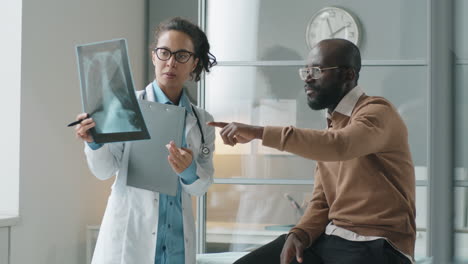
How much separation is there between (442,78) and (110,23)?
14.3 ft

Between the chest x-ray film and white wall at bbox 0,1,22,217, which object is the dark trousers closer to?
the chest x-ray film

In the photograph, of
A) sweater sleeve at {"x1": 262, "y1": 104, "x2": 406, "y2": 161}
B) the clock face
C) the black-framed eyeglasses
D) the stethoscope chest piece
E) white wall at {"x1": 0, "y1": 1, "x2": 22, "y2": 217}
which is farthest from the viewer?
the clock face

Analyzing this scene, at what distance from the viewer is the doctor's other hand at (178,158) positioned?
6.46 feet

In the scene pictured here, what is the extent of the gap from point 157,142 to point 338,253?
0.71 m

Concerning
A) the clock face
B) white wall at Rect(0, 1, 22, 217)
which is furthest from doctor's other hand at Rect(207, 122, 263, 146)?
the clock face

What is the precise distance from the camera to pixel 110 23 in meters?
5.22

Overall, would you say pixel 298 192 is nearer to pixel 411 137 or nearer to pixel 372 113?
pixel 411 137

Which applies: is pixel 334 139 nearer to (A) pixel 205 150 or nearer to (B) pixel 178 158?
(B) pixel 178 158

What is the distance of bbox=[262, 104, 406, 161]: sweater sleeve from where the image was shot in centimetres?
166

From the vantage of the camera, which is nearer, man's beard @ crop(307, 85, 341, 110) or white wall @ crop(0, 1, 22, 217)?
man's beard @ crop(307, 85, 341, 110)

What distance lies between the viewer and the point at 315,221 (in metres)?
2.07

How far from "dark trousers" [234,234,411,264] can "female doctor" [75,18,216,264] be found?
264mm

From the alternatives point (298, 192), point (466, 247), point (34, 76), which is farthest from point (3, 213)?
point (466, 247)

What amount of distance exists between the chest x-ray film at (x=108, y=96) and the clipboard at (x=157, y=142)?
18cm
